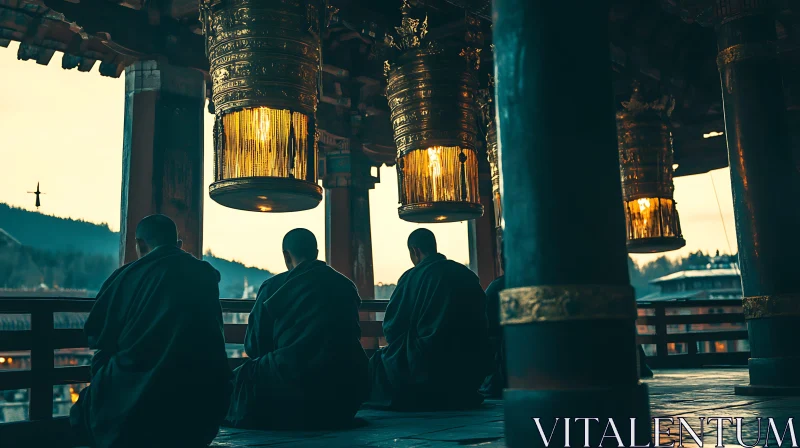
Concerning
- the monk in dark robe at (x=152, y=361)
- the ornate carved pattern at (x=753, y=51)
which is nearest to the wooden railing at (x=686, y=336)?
the ornate carved pattern at (x=753, y=51)

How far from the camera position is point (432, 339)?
18.4 feet

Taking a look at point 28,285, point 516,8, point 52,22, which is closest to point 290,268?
point 516,8

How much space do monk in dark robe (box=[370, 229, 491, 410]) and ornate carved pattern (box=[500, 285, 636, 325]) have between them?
11.0 feet

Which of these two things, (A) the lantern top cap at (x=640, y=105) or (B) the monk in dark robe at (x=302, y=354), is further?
(A) the lantern top cap at (x=640, y=105)

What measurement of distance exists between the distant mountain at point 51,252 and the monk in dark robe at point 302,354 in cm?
3681

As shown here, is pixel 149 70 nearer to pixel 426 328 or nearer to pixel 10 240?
pixel 426 328

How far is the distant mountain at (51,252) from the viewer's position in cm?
3972

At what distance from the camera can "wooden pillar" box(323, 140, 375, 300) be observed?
9.11 meters

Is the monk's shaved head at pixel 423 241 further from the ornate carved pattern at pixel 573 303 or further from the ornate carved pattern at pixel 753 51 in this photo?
the ornate carved pattern at pixel 573 303

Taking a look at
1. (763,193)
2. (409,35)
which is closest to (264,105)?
(409,35)

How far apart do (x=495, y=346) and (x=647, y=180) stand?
1.86 metres

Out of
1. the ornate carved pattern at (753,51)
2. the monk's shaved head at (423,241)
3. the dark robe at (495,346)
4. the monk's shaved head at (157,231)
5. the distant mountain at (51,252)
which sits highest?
the distant mountain at (51,252)

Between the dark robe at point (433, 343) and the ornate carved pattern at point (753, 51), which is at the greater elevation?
the ornate carved pattern at point (753, 51)

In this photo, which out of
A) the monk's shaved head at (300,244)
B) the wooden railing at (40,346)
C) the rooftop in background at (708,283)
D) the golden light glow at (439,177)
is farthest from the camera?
the rooftop in background at (708,283)
